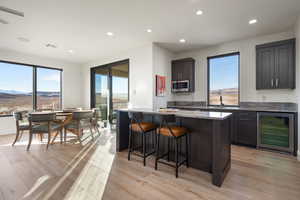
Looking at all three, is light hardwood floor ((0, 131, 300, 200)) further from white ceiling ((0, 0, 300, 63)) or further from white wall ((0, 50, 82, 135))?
white ceiling ((0, 0, 300, 63))

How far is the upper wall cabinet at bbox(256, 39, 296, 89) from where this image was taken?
3312 millimetres

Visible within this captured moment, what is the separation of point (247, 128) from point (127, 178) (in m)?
3.15

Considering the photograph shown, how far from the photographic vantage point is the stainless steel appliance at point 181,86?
492 centimetres

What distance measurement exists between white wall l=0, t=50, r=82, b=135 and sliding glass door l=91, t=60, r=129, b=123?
2.89 ft

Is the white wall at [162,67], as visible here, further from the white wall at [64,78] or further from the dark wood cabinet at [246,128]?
the white wall at [64,78]

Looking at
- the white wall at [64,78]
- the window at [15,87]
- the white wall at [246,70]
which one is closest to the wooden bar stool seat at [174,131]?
the white wall at [246,70]

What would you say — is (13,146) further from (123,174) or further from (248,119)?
(248,119)

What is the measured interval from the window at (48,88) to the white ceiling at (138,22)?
54.6 inches

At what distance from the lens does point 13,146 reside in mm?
3617

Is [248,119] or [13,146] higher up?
[248,119]

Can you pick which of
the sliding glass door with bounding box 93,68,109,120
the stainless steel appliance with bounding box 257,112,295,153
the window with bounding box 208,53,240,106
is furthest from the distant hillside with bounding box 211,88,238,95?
the sliding glass door with bounding box 93,68,109,120

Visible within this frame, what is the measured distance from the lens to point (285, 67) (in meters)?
3.37

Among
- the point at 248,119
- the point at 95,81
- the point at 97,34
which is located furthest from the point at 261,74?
the point at 95,81

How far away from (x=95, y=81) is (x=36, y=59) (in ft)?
7.59
